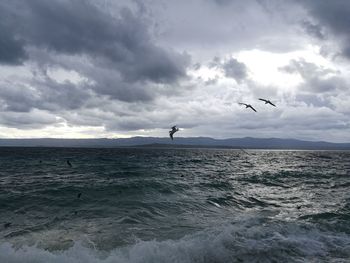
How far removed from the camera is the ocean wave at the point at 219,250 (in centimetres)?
1316

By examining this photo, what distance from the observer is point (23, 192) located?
96.4ft

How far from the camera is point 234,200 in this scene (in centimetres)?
2828

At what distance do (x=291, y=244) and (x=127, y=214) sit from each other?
9520mm

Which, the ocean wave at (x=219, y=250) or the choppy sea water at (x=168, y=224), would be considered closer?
the ocean wave at (x=219, y=250)

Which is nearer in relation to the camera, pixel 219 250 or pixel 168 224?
pixel 219 250

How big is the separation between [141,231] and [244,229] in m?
5.34

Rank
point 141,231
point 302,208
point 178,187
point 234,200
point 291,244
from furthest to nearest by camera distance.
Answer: point 178,187 < point 234,200 < point 302,208 < point 141,231 < point 291,244

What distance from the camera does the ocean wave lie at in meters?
13.2

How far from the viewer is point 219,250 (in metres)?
14.6

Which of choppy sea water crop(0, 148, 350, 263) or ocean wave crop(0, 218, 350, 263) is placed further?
choppy sea water crop(0, 148, 350, 263)

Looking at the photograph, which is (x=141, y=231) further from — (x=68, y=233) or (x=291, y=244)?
(x=291, y=244)

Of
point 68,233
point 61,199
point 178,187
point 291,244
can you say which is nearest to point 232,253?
point 291,244

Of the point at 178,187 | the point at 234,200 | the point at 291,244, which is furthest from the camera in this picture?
the point at 178,187

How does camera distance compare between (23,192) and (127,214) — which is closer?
(127,214)
